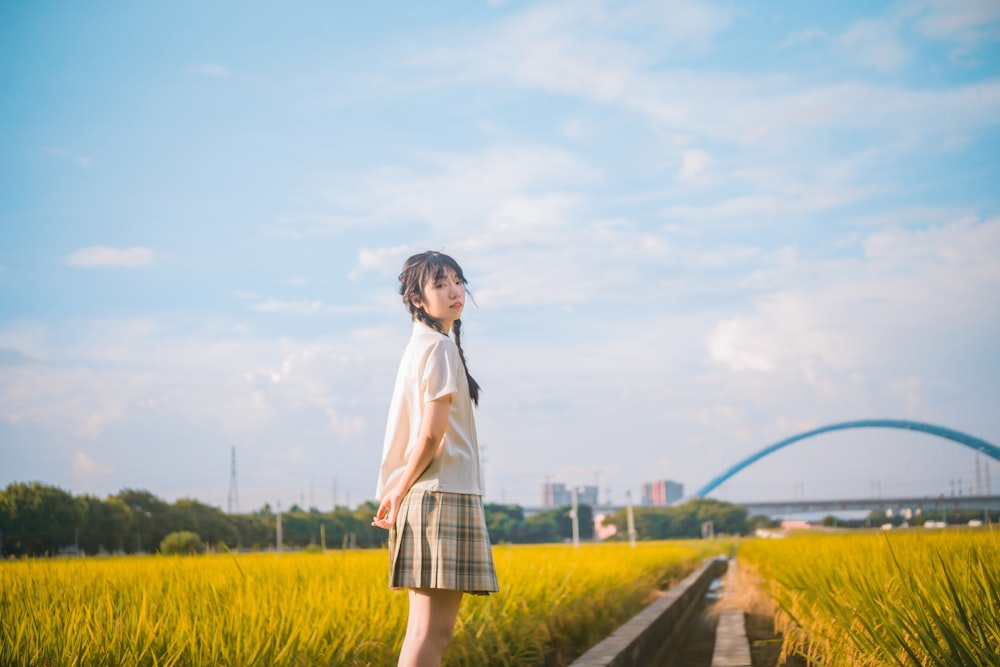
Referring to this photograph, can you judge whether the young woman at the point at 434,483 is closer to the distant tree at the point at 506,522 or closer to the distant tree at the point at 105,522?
the distant tree at the point at 105,522

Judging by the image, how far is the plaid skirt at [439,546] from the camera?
2.47 m

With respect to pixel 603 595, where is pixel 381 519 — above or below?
above

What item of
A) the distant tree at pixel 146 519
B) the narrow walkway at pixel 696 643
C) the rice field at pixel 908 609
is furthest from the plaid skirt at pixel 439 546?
the distant tree at pixel 146 519

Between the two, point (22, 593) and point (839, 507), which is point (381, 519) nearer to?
point (22, 593)

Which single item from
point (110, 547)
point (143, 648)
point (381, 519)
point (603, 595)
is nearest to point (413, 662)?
point (381, 519)

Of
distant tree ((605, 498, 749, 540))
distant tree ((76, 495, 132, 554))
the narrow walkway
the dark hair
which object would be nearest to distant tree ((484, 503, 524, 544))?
distant tree ((605, 498, 749, 540))

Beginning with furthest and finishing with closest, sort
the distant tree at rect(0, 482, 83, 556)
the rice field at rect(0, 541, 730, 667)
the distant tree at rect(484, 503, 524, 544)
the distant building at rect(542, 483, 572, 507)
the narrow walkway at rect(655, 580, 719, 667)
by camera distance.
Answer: the distant building at rect(542, 483, 572, 507) → the distant tree at rect(484, 503, 524, 544) → the distant tree at rect(0, 482, 83, 556) → the narrow walkway at rect(655, 580, 719, 667) → the rice field at rect(0, 541, 730, 667)

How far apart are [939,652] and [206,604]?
9.84ft

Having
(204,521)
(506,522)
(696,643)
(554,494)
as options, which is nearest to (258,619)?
(696,643)

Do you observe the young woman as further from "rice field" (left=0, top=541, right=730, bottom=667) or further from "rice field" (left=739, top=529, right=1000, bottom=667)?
"rice field" (left=739, top=529, right=1000, bottom=667)

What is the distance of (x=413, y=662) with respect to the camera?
245 centimetres

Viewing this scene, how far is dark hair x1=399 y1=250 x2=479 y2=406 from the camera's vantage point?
2.71m

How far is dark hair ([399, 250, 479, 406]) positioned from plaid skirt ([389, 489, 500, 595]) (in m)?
0.35

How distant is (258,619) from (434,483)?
1576 millimetres
